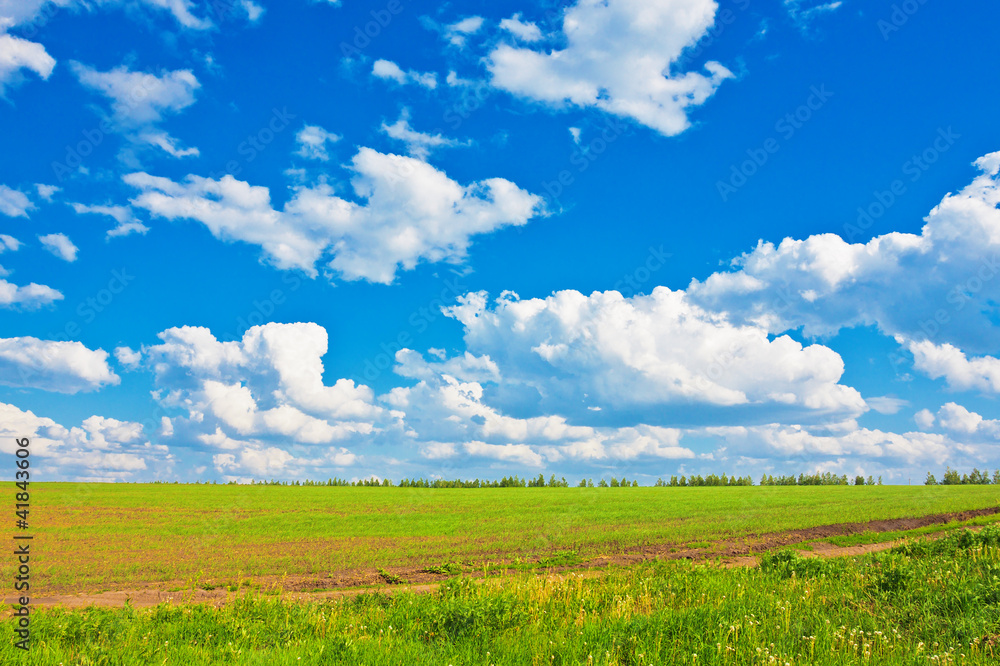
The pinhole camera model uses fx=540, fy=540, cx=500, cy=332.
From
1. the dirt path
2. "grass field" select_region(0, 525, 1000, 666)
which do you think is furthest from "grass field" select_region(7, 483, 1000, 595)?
"grass field" select_region(0, 525, 1000, 666)

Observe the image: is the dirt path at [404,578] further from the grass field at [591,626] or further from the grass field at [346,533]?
the grass field at [591,626]

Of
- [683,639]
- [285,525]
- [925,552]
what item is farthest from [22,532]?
[925,552]

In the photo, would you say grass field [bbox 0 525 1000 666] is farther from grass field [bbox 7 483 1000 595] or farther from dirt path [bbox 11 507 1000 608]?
grass field [bbox 7 483 1000 595]

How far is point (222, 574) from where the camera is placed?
2259cm

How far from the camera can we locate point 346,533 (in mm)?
35469

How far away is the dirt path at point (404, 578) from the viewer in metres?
16.6

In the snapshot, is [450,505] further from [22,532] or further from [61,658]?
[61,658]

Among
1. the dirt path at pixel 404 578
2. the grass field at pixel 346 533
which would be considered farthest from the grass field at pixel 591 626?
the grass field at pixel 346 533

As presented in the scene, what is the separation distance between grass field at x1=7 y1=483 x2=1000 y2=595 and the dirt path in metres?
1.57

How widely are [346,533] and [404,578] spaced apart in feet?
55.8

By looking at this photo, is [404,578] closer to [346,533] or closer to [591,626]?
[591,626]

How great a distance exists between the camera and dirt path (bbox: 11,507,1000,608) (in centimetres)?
1658

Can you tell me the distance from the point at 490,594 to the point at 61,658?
7208 millimetres

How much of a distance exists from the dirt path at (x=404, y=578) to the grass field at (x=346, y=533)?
157 cm
